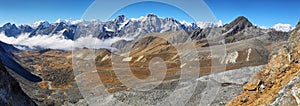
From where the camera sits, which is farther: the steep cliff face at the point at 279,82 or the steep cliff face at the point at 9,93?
the steep cliff face at the point at 9,93

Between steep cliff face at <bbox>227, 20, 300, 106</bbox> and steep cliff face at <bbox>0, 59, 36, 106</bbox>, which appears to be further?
steep cliff face at <bbox>0, 59, 36, 106</bbox>

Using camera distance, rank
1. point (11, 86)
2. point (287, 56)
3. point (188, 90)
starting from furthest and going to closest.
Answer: point (188, 90)
point (11, 86)
point (287, 56)

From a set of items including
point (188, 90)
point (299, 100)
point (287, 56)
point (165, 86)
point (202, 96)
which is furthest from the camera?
point (165, 86)

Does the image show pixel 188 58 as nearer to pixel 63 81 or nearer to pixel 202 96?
pixel 63 81

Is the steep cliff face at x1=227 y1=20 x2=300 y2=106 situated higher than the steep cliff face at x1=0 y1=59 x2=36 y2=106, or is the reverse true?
the steep cliff face at x1=227 y1=20 x2=300 y2=106

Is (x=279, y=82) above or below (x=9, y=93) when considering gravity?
above

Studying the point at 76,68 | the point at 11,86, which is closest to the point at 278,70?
the point at 11,86

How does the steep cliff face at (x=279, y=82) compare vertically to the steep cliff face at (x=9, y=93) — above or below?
above

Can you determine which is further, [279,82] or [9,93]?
[9,93]
